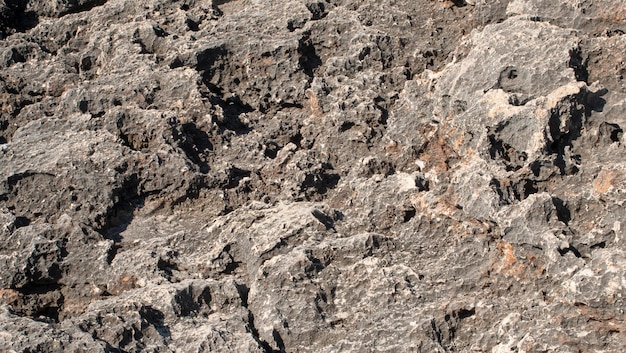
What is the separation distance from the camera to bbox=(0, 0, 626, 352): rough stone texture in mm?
4348

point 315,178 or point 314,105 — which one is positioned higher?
point 314,105

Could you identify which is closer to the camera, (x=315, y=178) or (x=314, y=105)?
(x=315, y=178)

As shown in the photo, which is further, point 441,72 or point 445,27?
point 445,27

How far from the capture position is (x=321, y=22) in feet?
20.7

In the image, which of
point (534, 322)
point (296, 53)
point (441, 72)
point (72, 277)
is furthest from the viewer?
point (296, 53)

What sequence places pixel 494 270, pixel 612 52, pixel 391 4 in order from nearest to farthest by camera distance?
pixel 494 270 < pixel 612 52 < pixel 391 4

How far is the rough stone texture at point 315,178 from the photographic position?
14.3ft

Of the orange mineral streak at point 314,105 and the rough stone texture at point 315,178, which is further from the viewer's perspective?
the orange mineral streak at point 314,105

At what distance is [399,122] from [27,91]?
3.01m

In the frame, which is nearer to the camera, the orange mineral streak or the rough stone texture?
the rough stone texture

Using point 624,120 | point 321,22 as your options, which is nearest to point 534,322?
point 624,120

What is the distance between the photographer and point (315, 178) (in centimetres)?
536

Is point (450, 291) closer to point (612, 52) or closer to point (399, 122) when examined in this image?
point (399, 122)

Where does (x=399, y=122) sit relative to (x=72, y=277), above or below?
above
